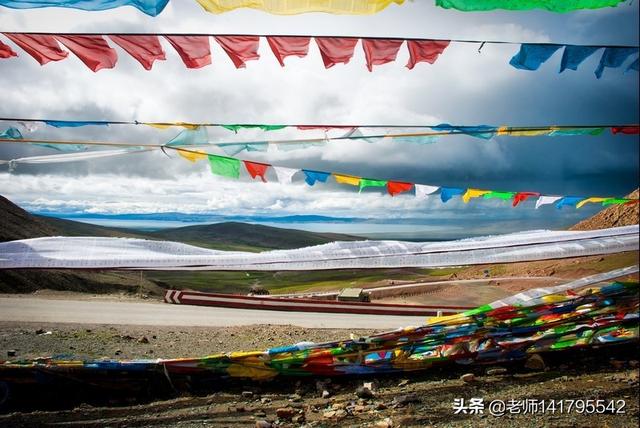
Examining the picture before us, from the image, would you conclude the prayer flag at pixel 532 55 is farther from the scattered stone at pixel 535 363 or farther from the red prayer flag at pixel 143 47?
the red prayer flag at pixel 143 47

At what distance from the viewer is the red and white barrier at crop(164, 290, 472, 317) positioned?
23.8 ft

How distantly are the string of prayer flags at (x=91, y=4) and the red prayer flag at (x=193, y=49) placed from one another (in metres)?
0.41

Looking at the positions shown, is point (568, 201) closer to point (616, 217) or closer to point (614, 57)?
point (614, 57)

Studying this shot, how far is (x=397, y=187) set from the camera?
4734 mm

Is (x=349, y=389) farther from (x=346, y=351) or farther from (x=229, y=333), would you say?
(x=229, y=333)

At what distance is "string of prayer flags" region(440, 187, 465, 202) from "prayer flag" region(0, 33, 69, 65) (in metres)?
3.80

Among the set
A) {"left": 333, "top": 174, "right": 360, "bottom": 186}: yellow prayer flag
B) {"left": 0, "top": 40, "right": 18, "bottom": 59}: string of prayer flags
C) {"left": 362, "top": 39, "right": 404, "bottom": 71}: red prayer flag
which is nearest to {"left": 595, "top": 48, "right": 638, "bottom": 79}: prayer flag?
{"left": 362, "top": 39, "right": 404, "bottom": 71}: red prayer flag

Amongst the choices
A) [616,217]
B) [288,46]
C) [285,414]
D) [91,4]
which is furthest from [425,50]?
[616,217]

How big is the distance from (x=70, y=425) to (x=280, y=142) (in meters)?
2.96

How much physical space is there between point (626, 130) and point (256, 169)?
396 cm

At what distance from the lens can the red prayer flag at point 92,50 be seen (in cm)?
378

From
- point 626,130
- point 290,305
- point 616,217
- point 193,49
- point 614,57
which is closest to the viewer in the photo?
point 193,49

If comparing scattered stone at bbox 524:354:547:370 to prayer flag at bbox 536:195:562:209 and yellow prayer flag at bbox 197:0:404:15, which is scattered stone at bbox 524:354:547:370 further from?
yellow prayer flag at bbox 197:0:404:15

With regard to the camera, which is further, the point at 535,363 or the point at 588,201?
the point at 588,201
